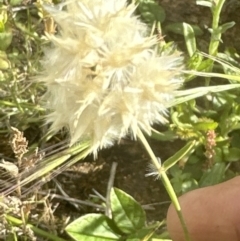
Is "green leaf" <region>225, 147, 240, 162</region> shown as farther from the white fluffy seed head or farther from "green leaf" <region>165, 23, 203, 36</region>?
the white fluffy seed head

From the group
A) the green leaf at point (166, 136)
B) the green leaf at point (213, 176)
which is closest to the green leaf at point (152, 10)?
the green leaf at point (166, 136)

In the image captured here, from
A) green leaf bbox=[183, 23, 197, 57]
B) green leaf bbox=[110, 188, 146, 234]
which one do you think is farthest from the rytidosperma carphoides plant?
green leaf bbox=[183, 23, 197, 57]

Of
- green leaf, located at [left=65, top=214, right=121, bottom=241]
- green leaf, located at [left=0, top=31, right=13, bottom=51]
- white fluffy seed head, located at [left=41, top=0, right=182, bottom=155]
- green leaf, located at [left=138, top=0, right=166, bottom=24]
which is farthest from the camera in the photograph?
green leaf, located at [left=138, top=0, right=166, bottom=24]

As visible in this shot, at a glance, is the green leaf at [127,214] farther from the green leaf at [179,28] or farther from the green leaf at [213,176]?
the green leaf at [179,28]

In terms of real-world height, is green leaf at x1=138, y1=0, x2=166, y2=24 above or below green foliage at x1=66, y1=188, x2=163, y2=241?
above

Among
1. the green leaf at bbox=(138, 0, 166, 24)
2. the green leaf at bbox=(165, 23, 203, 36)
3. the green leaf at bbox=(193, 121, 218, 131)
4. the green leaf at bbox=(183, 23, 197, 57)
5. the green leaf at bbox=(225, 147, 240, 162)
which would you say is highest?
the green leaf at bbox=(183, 23, 197, 57)

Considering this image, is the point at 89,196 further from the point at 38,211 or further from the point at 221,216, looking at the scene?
the point at 221,216

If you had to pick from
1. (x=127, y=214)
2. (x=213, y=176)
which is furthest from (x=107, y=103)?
(x=213, y=176)
